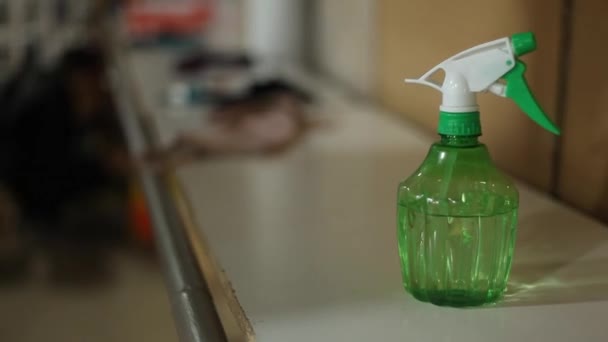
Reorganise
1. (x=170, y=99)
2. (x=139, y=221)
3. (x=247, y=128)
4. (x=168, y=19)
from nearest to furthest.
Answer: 1. (x=247, y=128)
2. (x=170, y=99)
3. (x=139, y=221)
4. (x=168, y=19)

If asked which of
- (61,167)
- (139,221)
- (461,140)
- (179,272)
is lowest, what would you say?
(139,221)

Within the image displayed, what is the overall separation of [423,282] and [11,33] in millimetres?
1768

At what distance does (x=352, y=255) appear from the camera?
0.59 meters

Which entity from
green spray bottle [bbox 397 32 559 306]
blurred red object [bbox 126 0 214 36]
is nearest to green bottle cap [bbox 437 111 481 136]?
green spray bottle [bbox 397 32 559 306]

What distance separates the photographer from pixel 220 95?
4.14 ft

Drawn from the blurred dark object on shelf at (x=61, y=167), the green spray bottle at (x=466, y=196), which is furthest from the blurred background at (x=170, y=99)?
the green spray bottle at (x=466, y=196)

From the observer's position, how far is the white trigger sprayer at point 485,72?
0.44 metres

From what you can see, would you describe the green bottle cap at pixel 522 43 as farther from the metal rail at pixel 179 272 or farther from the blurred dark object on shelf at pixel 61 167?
the blurred dark object on shelf at pixel 61 167

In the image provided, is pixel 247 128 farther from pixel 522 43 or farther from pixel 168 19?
pixel 168 19

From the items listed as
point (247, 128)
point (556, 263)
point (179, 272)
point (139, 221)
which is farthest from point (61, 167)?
point (556, 263)

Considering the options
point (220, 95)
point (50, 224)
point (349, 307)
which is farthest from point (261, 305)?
point (50, 224)

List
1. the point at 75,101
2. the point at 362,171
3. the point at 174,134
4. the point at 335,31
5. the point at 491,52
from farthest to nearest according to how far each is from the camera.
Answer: the point at 75,101, the point at 335,31, the point at 174,134, the point at 362,171, the point at 491,52

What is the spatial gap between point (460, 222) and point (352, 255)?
0.15 metres

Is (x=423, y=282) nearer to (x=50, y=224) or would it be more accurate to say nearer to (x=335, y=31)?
(x=335, y=31)
